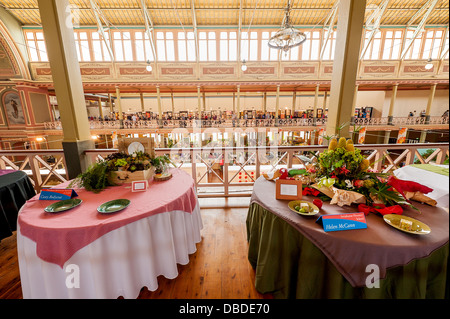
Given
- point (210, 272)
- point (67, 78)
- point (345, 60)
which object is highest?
point (345, 60)

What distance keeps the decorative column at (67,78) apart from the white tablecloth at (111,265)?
6.32ft

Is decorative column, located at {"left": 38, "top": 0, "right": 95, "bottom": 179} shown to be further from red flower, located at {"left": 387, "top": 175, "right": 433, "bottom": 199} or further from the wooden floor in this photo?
red flower, located at {"left": 387, "top": 175, "right": 433, "bottom": 199}

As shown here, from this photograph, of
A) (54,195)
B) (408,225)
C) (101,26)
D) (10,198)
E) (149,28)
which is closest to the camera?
(408,225)

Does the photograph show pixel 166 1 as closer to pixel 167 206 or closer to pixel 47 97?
pixel 47 97

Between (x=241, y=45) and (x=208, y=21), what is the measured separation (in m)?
2.16

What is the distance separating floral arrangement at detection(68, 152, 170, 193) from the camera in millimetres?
1827

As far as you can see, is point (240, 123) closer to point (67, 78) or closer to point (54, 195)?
point (67, 78)

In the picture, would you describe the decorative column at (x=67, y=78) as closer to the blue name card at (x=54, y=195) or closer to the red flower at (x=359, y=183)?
the blue name card at (x=54, y=195)

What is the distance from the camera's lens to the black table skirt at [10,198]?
207 cm

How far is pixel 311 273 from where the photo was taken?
50.3 inches

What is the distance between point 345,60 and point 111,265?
11.4 ft

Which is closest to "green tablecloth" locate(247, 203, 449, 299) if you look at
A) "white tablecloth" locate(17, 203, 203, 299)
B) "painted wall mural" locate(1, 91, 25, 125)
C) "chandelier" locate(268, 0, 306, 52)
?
"white tablecloth" locate(17, 203, 203, 299)

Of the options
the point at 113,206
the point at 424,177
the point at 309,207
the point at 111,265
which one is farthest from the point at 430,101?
the point at 111,265
